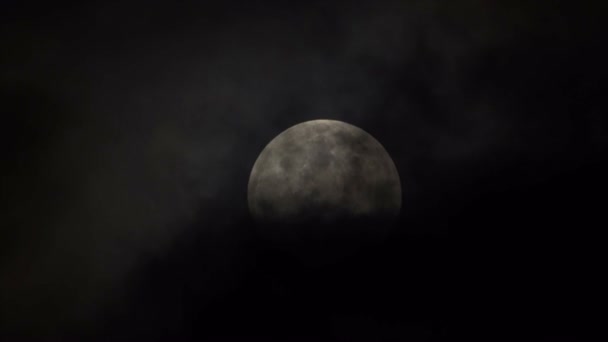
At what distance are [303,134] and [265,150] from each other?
0.97 meters

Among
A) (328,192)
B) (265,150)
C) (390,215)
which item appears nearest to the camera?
(328,192)

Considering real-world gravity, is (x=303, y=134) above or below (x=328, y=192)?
above

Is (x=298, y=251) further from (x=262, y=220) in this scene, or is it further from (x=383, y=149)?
(x=383, y=149)

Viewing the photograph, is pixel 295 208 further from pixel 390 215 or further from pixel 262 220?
pixel 390 215

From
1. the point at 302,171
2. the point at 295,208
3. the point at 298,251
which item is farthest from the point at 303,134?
the point at 298,251

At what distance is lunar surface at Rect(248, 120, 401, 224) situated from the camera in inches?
352

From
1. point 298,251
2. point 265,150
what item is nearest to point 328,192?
point 298,251

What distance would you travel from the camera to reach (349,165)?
30.1 feet

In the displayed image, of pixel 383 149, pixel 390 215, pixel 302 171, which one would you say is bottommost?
pixel 390 215

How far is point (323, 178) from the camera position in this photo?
8.98 meters

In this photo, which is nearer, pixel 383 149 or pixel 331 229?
pixel 331 229

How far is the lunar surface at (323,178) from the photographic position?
352 inches

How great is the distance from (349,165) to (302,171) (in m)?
0.90

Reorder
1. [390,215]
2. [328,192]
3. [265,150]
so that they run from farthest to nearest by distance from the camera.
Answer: [265,150], [390,215], [328,192]
